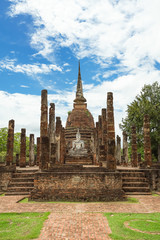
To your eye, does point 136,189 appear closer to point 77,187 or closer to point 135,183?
point 135,183

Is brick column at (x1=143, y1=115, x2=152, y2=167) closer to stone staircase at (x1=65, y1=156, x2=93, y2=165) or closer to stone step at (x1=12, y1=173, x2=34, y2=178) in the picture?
stone step at (x1=12, y1=173, x2=34, y2=178)

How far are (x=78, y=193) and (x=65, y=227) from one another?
4.01 m

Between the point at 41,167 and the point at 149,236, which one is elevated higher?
the point at 41,167

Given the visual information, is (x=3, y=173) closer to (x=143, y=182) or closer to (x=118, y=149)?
(x=143, y=182)

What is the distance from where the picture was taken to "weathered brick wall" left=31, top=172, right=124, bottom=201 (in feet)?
32.0

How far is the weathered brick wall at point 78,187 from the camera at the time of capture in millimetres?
9750

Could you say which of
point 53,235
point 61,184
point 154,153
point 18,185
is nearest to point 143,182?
point 61,184

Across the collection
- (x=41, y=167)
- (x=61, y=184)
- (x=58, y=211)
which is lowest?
(x=58, y=211)

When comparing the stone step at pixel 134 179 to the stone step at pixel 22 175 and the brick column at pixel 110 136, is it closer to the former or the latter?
the brick column at pixel 110 136

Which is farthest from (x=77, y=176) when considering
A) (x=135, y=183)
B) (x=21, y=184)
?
(x=21, y=184)

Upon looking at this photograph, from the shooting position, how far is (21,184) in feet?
39.9

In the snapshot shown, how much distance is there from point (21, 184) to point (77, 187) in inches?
152

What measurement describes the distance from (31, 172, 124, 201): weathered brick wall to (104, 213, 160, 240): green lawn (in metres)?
2.60

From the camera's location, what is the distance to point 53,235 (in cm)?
530
